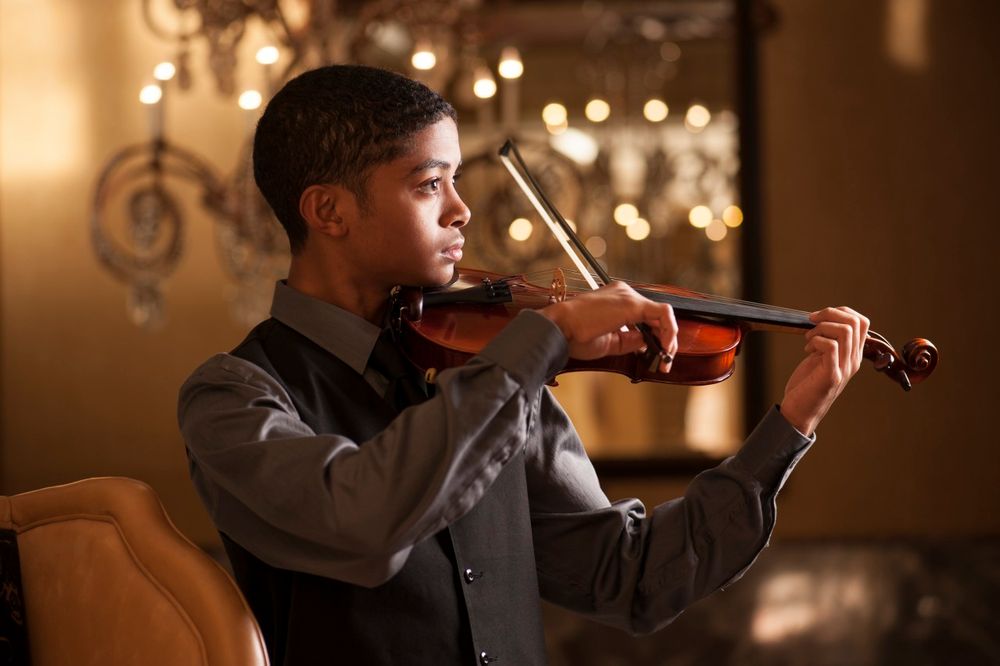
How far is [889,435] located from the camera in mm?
3010

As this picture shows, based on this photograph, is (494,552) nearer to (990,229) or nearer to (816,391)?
(816,391)

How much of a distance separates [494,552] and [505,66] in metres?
1.18

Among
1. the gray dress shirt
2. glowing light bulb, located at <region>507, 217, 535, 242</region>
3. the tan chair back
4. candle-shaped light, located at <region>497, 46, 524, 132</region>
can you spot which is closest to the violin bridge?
the gray dress shirt

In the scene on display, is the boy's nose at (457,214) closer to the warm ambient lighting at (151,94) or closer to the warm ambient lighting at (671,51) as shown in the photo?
the warm ambient lighting at (151,94)

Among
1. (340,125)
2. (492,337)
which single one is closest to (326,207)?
(340,125)

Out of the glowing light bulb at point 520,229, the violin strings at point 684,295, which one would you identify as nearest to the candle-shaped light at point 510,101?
the glowing light bulb at point 520,229

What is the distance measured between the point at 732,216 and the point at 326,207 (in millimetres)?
2055

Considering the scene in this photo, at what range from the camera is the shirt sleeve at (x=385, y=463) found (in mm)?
868

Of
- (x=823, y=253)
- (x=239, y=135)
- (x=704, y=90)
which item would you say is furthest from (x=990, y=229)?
(x=239, y=135)

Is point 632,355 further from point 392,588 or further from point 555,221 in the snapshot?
point 392,588

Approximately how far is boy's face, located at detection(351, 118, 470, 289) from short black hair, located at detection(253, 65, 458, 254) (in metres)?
0.01

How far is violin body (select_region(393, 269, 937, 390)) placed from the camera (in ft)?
3.54

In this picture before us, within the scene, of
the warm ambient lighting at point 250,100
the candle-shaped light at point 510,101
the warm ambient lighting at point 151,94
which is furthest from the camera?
the candle-shaped light at point 510,101

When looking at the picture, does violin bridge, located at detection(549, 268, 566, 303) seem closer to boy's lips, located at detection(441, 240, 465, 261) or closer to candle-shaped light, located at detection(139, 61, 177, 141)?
boy's lips, located at detection(441, 240, 465, 261)
